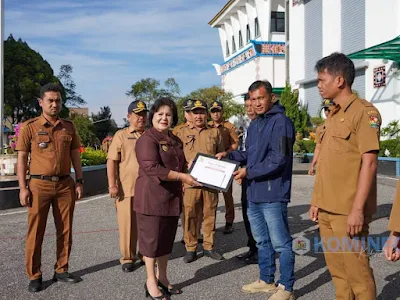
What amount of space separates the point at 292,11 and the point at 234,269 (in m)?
25.4

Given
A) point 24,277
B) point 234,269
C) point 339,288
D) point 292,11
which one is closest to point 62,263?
point 24,277

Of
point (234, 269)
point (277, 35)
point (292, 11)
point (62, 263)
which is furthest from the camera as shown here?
point (277, 35)

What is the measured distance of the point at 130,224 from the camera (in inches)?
194

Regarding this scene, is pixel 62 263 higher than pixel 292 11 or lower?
lower

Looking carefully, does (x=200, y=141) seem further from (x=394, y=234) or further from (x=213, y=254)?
(x=394, y=234)

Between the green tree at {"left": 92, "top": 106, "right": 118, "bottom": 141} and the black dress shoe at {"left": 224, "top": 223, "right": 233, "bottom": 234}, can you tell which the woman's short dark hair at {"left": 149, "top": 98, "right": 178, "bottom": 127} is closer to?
the black dress shoe at {"left": 224, "top": 223, "right": 233, "bottom": 234}

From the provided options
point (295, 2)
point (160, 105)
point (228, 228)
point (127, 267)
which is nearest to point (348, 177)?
point (160, 105)

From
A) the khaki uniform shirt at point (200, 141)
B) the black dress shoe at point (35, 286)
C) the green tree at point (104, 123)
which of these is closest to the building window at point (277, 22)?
the green tree at point (104, 123)

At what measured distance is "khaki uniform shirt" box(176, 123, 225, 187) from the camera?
5457 millimetres

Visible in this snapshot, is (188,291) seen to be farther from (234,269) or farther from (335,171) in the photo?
(335,171)

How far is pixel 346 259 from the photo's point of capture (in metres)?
3.04

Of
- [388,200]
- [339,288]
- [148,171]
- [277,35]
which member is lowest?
[388,200]

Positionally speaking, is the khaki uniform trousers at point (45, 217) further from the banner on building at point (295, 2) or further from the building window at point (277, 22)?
the building window at point (277, 22)

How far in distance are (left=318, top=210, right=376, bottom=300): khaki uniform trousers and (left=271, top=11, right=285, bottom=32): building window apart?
3270 cm
